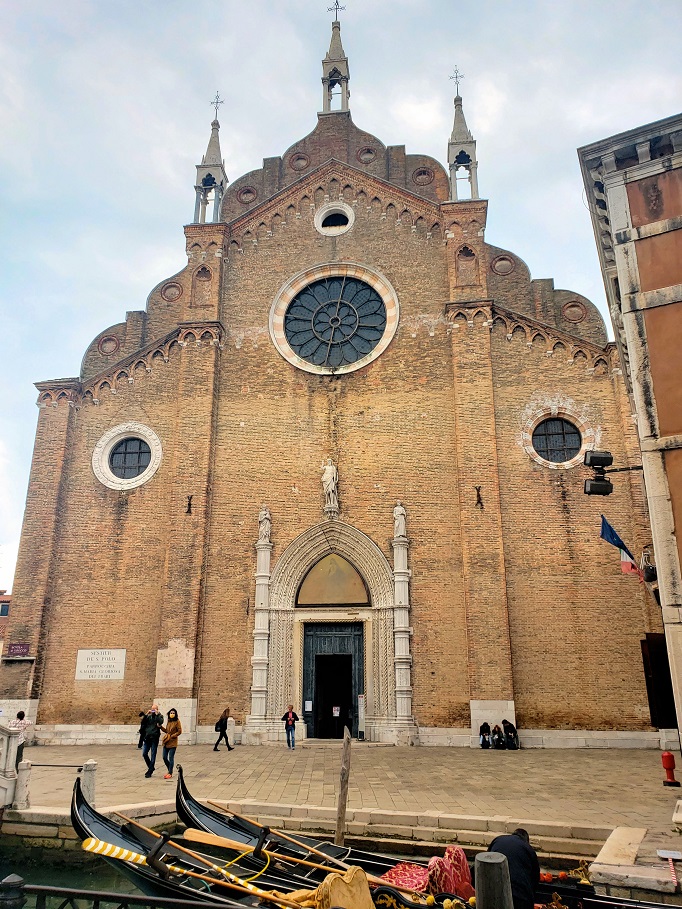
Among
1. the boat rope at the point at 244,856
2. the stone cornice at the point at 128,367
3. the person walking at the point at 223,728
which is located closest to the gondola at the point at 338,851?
the boat rope at the point at 244,856

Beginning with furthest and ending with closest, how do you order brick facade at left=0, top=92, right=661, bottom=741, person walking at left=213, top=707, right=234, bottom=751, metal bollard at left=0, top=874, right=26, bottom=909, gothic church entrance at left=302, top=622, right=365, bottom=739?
gothic church entrance at left=302, top=622, right=365, bottom=739 → brick facade at left=0, top=92, right=661, bottom=741 → person walking at left=213, top=707, right=234, bottom=751 → metal bollard at left=0, top=874, right=26, bottom=909

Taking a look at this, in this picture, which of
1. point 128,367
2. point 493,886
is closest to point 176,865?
point 493,886

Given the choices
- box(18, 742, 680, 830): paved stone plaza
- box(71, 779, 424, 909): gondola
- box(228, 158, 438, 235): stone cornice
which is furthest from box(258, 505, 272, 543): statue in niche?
box(71, 779, 424, 909): gondola

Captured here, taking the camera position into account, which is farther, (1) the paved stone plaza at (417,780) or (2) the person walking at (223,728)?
(2) the person walking at (223,728)

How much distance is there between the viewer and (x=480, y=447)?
17.3 meters

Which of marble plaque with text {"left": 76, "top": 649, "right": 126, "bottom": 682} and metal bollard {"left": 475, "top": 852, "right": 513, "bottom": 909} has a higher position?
marble plaque with text {"left": 76, "top": 649, "right": 126, "bottom": 682}

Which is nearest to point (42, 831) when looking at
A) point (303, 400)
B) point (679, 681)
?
point (679, 681)

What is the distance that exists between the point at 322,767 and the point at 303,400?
9.69 meters

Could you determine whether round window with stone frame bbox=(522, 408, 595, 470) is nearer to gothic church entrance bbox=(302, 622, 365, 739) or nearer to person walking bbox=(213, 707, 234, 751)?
gothic church entrance bbox=(302, 622, 365, 739)

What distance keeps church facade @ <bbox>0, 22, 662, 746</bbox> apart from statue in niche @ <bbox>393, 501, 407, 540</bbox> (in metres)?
0.06

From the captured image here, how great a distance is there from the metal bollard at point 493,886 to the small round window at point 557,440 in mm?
14664

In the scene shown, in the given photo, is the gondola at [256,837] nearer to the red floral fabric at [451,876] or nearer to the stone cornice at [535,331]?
the red floral fabric at [451,876]

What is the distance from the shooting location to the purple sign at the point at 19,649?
1709cm

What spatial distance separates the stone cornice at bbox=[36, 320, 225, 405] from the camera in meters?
19.4
